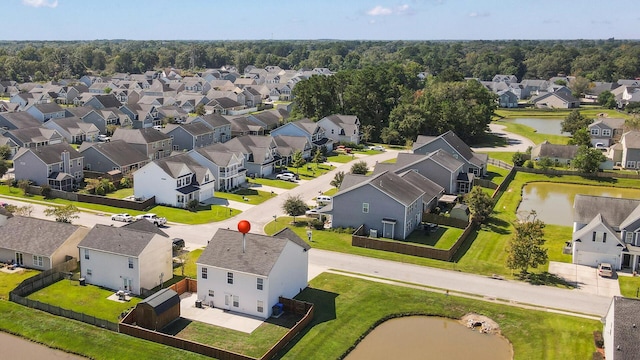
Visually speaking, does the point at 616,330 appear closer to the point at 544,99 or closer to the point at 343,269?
the point at 343,269

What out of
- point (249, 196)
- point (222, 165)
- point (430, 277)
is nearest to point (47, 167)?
point (222, 165)

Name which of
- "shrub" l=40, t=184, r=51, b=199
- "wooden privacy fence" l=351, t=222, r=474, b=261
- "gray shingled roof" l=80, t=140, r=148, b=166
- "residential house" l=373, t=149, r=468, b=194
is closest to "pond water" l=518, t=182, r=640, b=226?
"residential house" l=373, t=149, r=468, b=194

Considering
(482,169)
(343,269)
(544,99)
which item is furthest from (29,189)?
(544,99)

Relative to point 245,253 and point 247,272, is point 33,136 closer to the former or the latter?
point 245,253

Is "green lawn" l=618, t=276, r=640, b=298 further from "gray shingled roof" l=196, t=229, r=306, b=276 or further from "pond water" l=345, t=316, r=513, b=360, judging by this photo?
"gray shingled roof" l=196, t=229, r=306, b=276

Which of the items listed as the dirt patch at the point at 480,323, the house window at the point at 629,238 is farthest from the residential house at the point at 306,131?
the dirt patch at the point at 480,323

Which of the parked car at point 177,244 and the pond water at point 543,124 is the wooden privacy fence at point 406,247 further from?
the pond water at point 543,124
